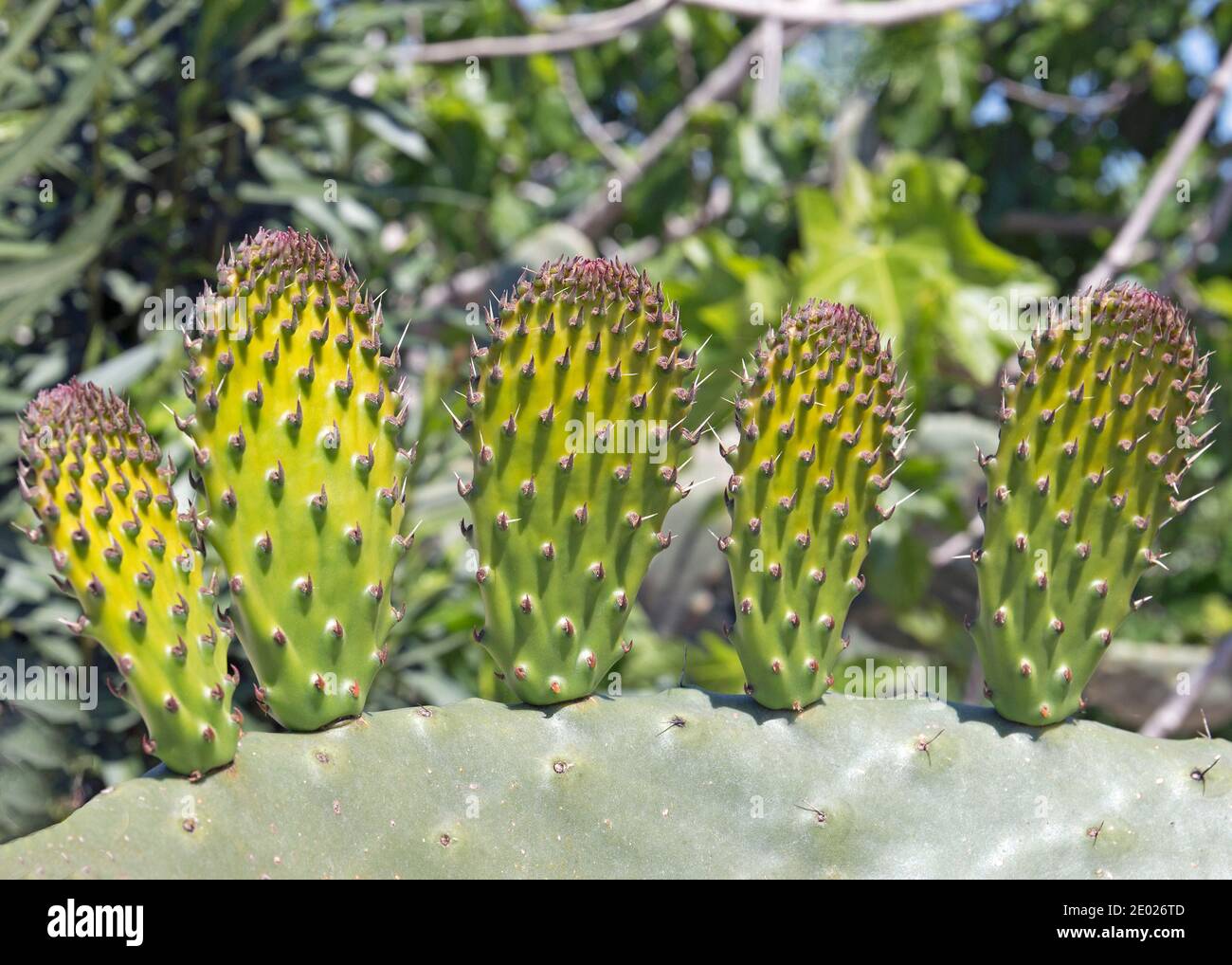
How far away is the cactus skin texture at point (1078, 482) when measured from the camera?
1.25 m

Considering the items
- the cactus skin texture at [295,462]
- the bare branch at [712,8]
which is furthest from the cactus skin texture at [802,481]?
the bare branch at [712,8]

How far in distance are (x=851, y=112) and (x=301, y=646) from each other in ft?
12.8

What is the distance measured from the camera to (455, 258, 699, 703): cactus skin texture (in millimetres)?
1178

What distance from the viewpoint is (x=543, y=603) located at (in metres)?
1.23

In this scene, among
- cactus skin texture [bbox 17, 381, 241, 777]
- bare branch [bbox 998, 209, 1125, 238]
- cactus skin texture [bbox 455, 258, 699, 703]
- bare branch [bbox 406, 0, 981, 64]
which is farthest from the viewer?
bare branch [bbox 998, 209, 1125, 238]

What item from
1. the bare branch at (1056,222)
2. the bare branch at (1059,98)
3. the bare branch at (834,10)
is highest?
→ the bare branch at (834,10)

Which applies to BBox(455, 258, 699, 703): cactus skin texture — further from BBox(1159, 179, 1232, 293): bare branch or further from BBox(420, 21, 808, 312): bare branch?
BBox(1159, 179, 1232, 293): bare branch

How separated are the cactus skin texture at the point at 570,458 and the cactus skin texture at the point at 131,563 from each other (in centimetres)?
26

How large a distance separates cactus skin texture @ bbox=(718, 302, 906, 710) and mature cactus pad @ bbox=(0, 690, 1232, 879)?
0.29ft

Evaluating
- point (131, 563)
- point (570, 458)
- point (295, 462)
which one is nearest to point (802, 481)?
point (570, 458)

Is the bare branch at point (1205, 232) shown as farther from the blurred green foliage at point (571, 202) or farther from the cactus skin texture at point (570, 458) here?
the cactus skin texture at point (570, 458)

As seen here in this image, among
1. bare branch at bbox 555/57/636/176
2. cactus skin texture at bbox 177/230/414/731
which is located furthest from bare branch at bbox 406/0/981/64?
cactus skin texture at bbox 177/230/414/731

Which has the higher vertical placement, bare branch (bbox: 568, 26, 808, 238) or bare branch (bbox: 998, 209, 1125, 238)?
bare branch (bbox: 568, 26, 808, 238)
